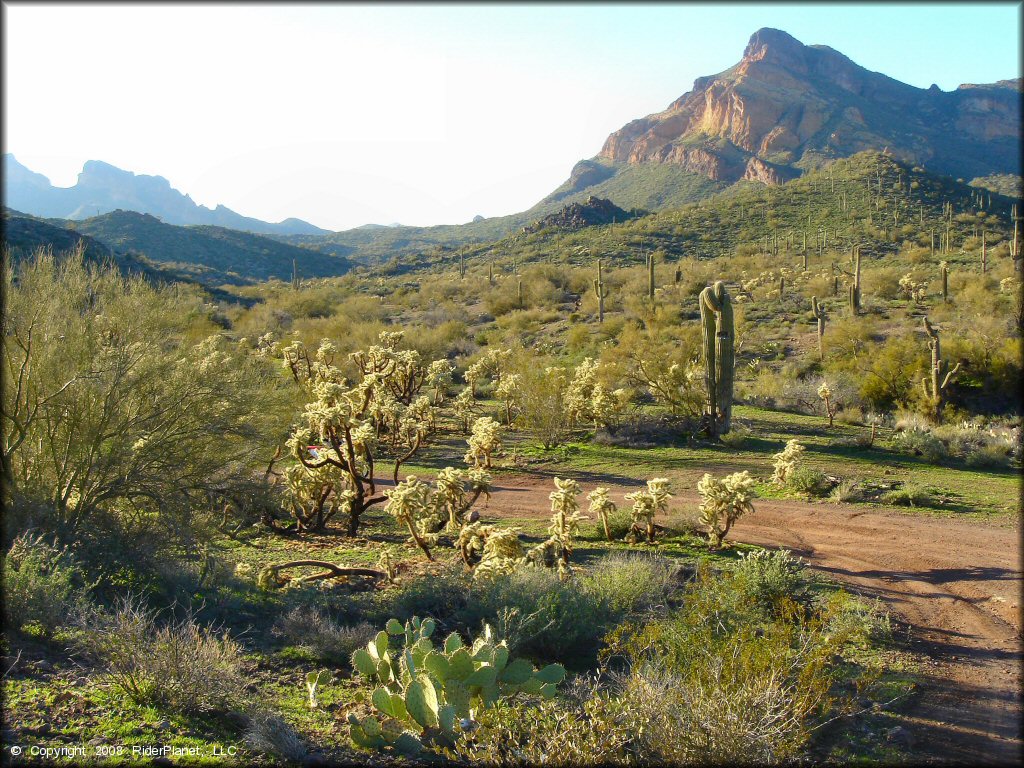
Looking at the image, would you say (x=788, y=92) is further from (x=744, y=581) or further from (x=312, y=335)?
(x=744, y=581)

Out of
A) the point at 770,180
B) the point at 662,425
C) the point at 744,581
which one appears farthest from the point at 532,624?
the point at 770,180

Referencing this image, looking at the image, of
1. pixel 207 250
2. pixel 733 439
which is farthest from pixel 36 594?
pixel 207 250

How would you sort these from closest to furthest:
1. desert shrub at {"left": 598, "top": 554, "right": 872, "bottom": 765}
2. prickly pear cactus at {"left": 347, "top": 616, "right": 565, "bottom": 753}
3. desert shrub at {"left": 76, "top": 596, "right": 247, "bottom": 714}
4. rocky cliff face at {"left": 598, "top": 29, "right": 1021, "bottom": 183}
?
desert shrub at {"left": 598, "top": 554, "right": 872, "bottom": 765}, prickly pear cactus at {"left": 347, "top": 616, "right": 565, "bottom": 753}, desert shrub at {"left": 76, "top": 596, "right": 247, "bottom": 714}, rocky cliff face at {"left": 598, "top": 29, "right": 1021, "bottom": 183}

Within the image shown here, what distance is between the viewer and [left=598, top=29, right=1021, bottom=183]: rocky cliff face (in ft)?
297

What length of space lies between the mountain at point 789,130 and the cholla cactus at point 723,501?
84.8m

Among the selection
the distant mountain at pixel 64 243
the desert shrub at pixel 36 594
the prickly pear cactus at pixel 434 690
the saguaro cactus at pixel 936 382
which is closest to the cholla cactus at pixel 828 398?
the saguaro cactus at pixel 936 382

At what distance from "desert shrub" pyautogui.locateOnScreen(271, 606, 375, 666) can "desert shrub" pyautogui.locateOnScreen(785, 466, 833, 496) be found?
8547 mm

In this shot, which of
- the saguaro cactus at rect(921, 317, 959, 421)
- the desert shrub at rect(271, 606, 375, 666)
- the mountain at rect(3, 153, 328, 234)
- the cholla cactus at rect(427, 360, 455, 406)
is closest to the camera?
the desert shrub at rect(271, 606, 375, 666)

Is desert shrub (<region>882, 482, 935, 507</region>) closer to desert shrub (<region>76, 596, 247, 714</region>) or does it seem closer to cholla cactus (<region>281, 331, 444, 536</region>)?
cholla cactus (<region>281, 331, 444, 536</region>)

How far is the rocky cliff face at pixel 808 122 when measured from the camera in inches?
3561

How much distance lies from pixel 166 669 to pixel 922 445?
14634 mm

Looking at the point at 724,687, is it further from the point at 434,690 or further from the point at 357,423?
the point at 357,423

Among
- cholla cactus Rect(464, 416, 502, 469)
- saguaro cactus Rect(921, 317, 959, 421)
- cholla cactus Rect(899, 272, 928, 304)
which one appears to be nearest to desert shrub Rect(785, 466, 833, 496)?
cholla cactus Rect(464, 416, 502, 469)

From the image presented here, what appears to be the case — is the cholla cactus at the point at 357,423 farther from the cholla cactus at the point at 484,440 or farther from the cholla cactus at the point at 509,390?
the cholla cactus at the point at 509,390
